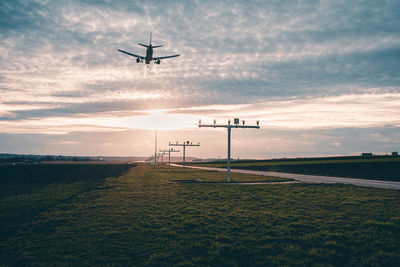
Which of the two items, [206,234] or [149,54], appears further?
[149,54]

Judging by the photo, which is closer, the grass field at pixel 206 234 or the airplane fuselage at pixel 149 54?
the grass field at pixel 206 234

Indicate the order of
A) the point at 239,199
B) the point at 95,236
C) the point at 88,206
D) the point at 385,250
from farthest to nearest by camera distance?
the point at 239,199 < the point at 88,206 < the point at 95,236 < the point at 385,250

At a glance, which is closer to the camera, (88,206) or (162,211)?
(162,211)

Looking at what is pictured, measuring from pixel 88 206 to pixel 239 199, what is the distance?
11.2 meters

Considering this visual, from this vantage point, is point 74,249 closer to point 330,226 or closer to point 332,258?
point 332,258

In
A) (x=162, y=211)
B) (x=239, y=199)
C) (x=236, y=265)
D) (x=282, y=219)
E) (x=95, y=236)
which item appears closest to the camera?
(x=236, y=265)

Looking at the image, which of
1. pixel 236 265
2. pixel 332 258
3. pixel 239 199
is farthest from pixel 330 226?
pixel 239 199

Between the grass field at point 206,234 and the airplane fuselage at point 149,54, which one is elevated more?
the airplane fuselage at point 149,54

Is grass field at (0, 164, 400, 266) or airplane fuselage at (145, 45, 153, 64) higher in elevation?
airplane fuselage at (145, 45, 153, 64)

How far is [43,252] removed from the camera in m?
9.80

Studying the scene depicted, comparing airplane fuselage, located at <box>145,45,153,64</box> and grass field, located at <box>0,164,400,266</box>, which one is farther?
airplane fuselage, located at <box>145,45,153,64</box>

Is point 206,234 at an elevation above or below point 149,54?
below

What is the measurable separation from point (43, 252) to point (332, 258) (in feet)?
33.2

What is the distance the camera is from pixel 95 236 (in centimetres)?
1164
